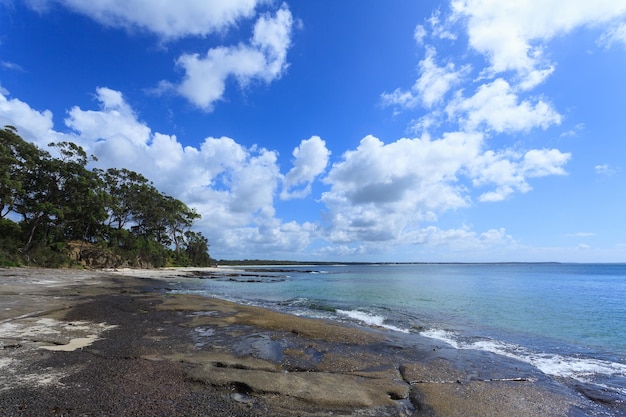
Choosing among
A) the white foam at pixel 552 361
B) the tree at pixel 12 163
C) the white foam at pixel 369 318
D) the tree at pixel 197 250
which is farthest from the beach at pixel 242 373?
the tree at pixel 197 250

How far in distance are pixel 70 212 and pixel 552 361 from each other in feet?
184

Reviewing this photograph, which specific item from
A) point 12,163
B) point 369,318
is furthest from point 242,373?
point 12,163

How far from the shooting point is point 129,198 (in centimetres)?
6284

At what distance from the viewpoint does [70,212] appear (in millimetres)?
46750

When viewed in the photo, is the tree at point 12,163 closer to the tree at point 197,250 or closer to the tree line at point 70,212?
the tree line at point 70,212

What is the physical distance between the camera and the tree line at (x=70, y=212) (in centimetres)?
3872

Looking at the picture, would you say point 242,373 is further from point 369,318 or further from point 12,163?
point 12,163

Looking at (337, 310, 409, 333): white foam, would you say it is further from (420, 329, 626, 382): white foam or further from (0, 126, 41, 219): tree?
(0, 126, 41, 219): tree

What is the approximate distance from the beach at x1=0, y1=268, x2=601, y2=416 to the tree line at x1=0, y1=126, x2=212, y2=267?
35370 millimetres

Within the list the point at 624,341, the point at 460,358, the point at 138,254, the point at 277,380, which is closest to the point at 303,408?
the point at 277,380

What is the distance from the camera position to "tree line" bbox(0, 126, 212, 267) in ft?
127

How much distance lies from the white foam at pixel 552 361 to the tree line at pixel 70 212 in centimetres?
4419

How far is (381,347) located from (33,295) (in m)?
18.3

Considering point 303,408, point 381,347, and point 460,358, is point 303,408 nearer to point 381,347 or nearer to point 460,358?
point 381,347
